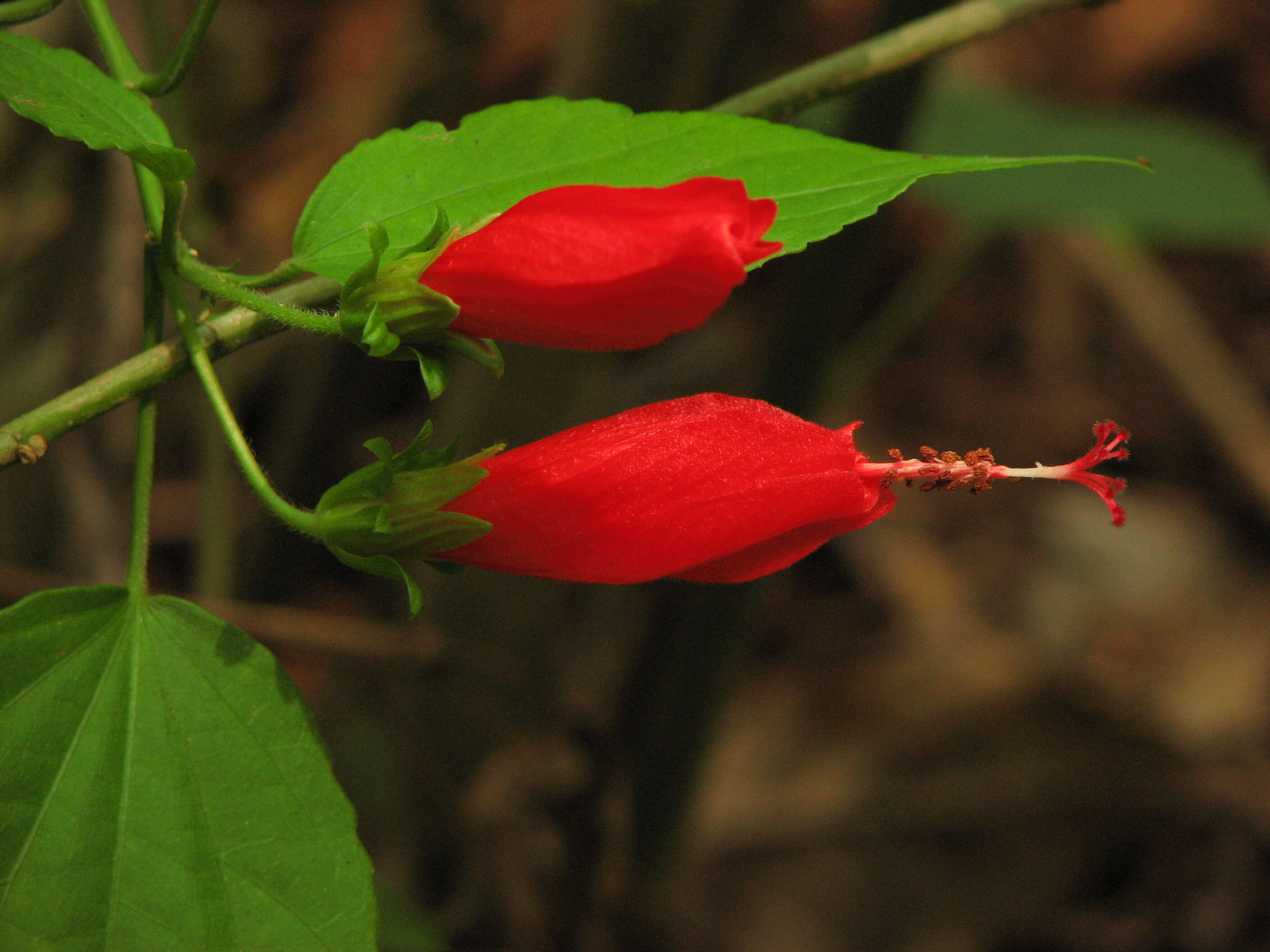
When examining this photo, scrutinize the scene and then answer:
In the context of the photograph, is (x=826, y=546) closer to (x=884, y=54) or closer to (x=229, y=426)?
(x=884, y=54)

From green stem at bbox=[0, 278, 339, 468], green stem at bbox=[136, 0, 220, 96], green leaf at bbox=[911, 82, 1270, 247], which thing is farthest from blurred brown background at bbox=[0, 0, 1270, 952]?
green stem at bbox=[0, 278, 339, 468]

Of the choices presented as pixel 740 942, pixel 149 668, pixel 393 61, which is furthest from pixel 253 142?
pixel 149 668

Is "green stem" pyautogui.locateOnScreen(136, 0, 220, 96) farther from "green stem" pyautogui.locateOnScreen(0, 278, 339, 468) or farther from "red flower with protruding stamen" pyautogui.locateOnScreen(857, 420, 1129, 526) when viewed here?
"red flower with protruding stamen" pyautogui.locateOnScreen(857, 420, 1129, 526)

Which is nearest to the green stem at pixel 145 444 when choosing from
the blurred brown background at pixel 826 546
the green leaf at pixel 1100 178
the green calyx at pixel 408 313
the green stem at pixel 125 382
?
the green stem at pixel 125 382

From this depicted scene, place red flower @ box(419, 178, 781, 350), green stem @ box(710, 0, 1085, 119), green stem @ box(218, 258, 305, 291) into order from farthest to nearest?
green stem @ box(710, 0, 1085, 119) < green stem @ box(218, 258, 305, 291) < red flower @ box(419, 178, 781, 350)

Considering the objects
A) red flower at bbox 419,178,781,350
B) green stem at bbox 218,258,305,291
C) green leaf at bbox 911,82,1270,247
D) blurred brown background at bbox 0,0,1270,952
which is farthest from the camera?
green leaf at bbox 911,82,1270,247

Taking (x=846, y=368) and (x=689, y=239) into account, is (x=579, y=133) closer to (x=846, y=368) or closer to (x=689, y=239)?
(x=689, y=239)
